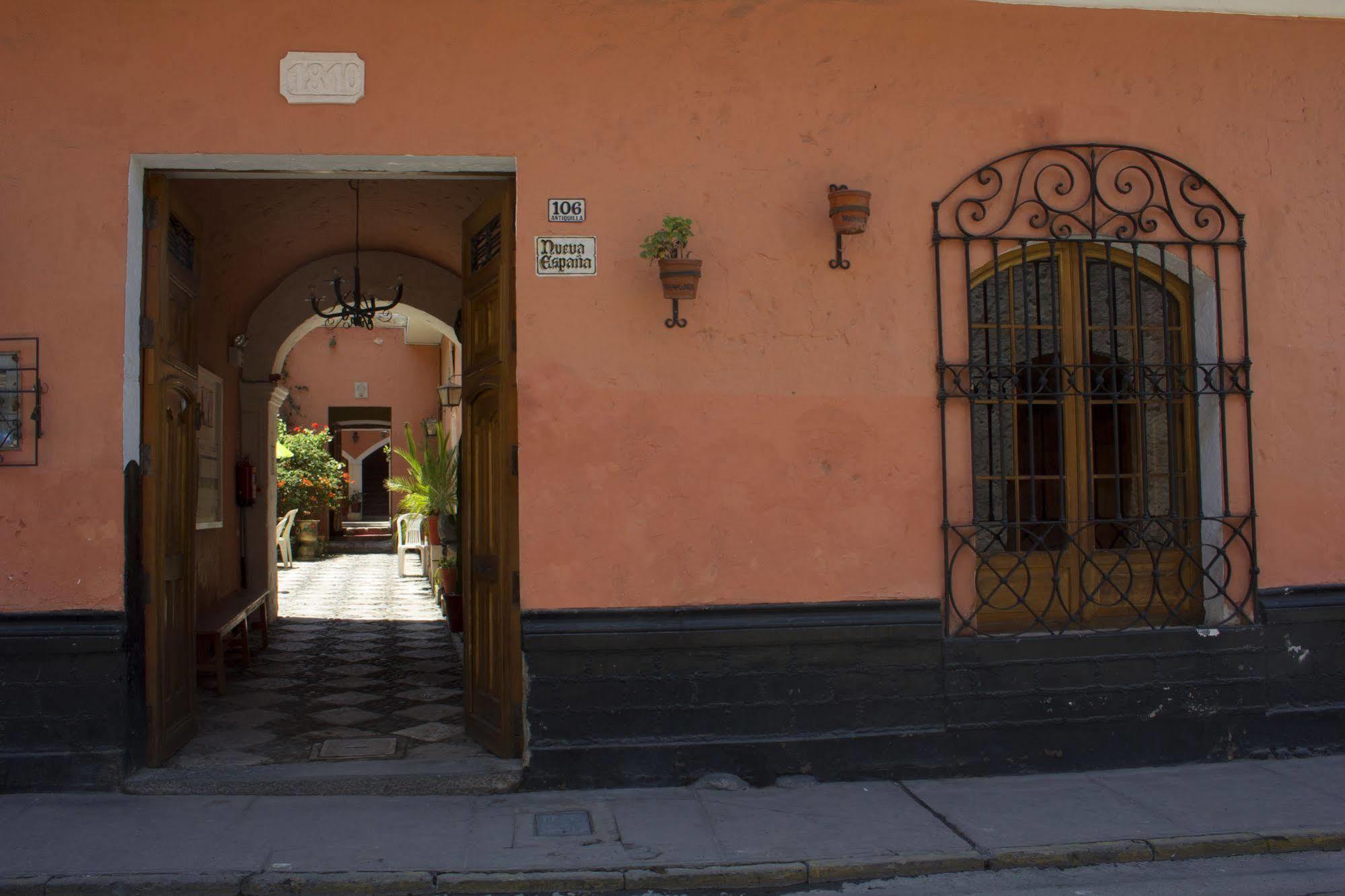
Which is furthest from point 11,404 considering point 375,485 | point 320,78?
point 375,485

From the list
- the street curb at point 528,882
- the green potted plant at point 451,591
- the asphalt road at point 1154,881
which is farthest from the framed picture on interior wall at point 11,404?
the asphalt road at point 1154,881

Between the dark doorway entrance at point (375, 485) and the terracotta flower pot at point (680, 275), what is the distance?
82.7ft

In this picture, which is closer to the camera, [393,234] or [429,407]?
[393,234]

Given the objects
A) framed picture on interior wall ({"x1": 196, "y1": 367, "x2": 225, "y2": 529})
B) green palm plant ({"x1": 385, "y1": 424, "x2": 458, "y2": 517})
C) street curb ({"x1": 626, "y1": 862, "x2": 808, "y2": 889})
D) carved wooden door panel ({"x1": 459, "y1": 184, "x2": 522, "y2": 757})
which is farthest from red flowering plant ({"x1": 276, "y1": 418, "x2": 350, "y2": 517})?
street curb ({"x1": 626, "y1": 862, "x2": 808, "y2": 889})

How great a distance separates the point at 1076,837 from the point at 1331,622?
2.40 meters

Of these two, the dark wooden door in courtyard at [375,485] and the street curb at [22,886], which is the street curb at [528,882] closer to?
the street curb at [22,886]

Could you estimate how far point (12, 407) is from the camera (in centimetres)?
504

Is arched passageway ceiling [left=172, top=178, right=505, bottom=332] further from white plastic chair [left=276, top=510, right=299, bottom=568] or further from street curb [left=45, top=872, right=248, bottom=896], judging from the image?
white plastic chair [left=276, top=510, right=299, bottom=568]

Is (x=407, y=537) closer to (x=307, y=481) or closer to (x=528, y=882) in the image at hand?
(x=307, y=481)

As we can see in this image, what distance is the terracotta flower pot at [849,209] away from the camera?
5309 millimetres

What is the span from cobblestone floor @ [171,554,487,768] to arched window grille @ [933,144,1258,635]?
10.0 ft

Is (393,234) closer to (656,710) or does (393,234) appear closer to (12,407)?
(12,407)

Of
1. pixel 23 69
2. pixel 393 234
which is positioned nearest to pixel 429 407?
pixel 393 234

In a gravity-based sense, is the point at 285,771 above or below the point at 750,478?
below
